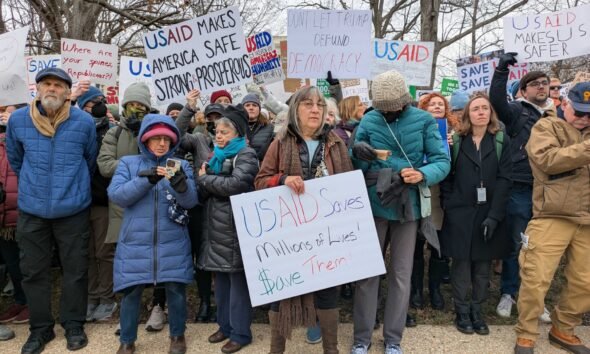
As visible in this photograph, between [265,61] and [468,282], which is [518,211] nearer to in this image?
[468,282]

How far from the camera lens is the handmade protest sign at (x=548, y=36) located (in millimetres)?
4555

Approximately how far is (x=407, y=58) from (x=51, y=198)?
15.4 feet

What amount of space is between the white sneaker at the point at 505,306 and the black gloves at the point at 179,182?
3131mm

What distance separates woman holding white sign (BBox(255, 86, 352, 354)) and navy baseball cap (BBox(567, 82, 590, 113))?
1759 mm

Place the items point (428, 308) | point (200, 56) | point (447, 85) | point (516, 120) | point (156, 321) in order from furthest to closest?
point (447, 85), point (200, 56), point (428, 308), point (516, 120), point (156, 321)

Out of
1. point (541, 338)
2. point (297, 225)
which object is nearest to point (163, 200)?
point (297, 225)

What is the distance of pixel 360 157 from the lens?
3105 mm

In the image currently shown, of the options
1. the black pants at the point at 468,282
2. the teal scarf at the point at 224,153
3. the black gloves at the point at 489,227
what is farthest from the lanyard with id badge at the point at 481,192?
the teal scarf at the point at 224,153

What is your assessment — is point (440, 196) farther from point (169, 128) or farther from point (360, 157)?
point (169, 128)

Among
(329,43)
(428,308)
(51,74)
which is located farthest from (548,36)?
(51,74)

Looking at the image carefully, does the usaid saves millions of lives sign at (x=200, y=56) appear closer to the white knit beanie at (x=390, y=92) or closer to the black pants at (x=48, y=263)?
the black pants at (x=48, y=263)

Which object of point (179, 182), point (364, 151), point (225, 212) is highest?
point (364, 151)

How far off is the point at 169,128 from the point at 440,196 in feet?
8.05

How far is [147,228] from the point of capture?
3.28 metres
